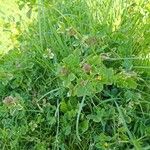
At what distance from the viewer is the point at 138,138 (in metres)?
1.89

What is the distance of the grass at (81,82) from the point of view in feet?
5.94

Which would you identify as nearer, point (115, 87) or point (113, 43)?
point (115, 87)

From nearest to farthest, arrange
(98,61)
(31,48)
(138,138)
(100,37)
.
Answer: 1. (98,61)
2. (138,138)
3. (100,37)
4. (31,48)

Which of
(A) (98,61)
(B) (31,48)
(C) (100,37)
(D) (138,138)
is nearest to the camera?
(A) (98,61)

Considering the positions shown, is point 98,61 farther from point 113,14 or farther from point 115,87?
point 113,14

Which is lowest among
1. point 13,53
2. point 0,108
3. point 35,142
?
point 35,142

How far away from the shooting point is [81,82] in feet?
5.74

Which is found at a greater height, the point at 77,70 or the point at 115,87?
the point at 77,70

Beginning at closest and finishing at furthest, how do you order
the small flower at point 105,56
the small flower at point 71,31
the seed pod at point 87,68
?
the seed pod at point 87,68, the small flower at point 105,56, the small flower at point 71,31

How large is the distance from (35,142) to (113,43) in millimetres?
595

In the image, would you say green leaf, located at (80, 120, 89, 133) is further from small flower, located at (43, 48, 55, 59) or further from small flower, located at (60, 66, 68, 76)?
small flower, located at (43, 48, 55, 59)

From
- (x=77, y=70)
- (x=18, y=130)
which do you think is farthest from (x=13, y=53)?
(x=77, y=70)

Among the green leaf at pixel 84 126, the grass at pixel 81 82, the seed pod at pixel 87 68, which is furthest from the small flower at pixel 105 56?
the green leaf at pixel 84 126

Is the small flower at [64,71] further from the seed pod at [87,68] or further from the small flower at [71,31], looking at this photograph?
the small flower at [71,31]
